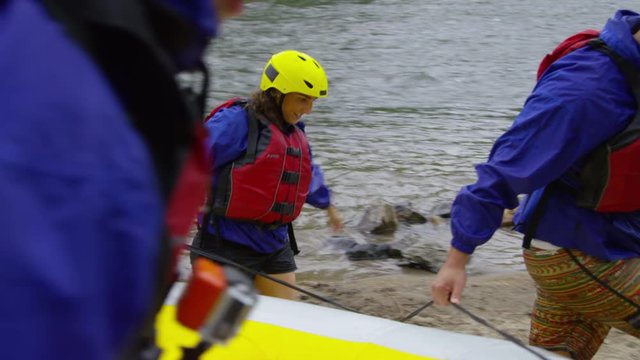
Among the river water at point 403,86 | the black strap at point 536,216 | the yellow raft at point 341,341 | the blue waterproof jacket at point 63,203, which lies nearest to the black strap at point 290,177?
the yellow raft at point 341,341

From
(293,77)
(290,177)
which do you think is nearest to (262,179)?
(290,177)

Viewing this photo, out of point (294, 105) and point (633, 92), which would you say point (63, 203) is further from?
point (294, 105)

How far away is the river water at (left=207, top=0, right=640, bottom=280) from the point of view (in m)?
7.16

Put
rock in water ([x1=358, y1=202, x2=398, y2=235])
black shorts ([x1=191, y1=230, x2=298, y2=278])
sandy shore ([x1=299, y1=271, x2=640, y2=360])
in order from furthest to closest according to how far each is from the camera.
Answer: rock in water ([x1=358, y1=202, x2=398, y2=235])
sandy shore ([x1=299, y1=271, x2=640, y2=360])
black shorts ([x1=191, y1=230, x2=298, y2=278])

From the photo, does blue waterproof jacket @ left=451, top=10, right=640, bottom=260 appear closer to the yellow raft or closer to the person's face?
the yellow raft

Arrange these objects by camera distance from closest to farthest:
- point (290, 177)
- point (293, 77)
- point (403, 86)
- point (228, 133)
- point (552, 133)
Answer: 1. point (552, 133)
2. point (228, 133)
3. point (293, 77)
4. point (290, 177)
5. point (403, 86)

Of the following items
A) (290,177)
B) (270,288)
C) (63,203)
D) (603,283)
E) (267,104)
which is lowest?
(270,288)

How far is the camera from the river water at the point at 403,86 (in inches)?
282

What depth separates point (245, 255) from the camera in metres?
4.21

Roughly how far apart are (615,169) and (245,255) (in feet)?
6.53

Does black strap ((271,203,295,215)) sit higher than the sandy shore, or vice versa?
black strap ((271,203,295,215))

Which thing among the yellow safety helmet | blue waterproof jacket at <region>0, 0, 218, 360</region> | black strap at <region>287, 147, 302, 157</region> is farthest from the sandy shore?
blue waterproof jacket at <region>0, 0, 218, 360</region>

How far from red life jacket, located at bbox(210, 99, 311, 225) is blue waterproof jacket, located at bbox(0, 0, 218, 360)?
326 centimetres

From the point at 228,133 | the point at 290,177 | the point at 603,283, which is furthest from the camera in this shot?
the point at 290,177
